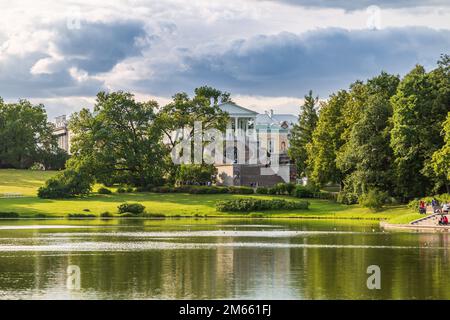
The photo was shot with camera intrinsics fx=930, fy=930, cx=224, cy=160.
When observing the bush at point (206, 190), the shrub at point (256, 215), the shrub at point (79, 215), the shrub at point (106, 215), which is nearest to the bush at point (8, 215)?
the shrub at point (79, 215)

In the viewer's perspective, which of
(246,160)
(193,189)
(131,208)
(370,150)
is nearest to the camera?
(370,150)

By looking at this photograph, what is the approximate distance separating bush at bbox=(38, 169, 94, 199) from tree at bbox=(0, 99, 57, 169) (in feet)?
140

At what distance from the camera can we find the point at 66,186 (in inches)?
4483

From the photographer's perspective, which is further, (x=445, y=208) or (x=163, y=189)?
(x=163, y=189)

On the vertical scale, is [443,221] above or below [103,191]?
below

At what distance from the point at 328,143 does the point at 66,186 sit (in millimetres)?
32363

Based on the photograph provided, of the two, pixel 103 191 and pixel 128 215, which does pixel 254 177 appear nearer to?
pixel 103 191

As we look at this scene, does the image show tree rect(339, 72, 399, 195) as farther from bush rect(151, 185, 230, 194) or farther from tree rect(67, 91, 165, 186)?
tree rect(67, 91, 165, 186)

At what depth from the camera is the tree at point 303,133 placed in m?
134

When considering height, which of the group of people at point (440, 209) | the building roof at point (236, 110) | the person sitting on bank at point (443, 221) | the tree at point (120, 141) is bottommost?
Result: the person sitting on bank at point (443, 221)

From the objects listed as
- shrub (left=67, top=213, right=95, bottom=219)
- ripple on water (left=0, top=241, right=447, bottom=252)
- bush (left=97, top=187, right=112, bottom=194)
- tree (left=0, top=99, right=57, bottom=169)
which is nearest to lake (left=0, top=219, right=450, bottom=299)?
ripple on water (left=0, top=241, right=447, bottom=252)

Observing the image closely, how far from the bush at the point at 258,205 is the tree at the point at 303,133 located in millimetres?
28495

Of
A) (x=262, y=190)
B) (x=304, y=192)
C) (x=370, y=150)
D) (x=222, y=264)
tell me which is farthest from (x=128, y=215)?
(x=222, y=264)

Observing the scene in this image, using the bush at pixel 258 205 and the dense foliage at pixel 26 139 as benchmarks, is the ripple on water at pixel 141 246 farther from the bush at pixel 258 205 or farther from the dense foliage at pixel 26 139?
the dense foliage at pixel 26 139
